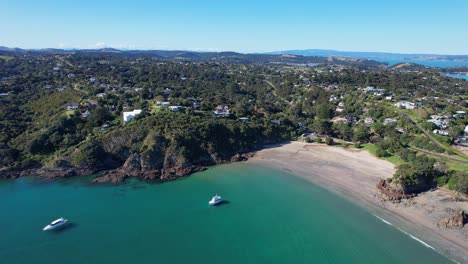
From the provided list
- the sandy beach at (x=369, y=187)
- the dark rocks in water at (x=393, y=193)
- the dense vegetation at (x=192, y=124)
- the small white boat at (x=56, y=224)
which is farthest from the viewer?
the dense vegetation at (x=192, y=124)

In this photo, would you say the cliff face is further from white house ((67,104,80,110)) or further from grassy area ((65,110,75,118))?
white house ((67,104,80,110))

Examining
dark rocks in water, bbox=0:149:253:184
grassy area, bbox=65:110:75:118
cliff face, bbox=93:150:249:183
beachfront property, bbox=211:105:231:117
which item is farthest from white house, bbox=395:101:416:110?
grassy area, bbox=65:110:75:118

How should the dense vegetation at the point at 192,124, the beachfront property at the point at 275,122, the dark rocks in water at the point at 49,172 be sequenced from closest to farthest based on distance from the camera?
the dark rocks in water at the point at 49,172 → the dense vegetation at the point at 192,124 → the beachfront property at the point at 275,122

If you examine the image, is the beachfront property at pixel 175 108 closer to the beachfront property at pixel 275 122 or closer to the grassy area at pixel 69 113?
the grassy area at pixel 69 113

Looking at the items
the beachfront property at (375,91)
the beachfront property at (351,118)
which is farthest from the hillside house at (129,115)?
the beachfront property at (375,91)

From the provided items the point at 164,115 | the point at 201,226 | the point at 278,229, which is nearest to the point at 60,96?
the point at 164,115
